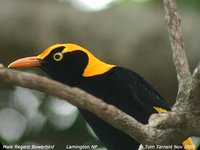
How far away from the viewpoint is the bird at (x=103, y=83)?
181cm

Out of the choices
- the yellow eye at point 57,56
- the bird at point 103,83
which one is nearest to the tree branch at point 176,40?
the bird at point 103,83

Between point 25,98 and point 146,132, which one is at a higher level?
point 146,132

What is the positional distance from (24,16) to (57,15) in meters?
0.14

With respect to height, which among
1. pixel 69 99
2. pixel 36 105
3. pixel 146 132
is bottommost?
pixel 36 105

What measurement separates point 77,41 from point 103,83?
254 mm

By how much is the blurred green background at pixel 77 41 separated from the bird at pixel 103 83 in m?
0.07

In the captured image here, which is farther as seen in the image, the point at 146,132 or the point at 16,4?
the point at 16,4

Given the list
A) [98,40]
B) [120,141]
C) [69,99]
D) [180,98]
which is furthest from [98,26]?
[69,99]

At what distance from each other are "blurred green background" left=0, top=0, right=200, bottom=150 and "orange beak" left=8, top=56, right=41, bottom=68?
0.15 metres

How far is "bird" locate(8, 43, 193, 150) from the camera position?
1.81 meters

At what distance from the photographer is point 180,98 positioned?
1466 millimetres

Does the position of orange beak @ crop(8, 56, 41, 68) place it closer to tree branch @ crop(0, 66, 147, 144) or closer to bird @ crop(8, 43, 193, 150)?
bird @ crop(8, 43, 193, 150)

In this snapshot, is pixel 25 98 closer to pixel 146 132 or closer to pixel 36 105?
pixel 36 105

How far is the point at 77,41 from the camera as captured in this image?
2029 millimetres
